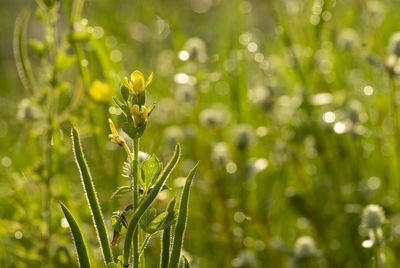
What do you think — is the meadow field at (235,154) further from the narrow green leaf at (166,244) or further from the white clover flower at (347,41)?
the narrow green leaf at (166,244)

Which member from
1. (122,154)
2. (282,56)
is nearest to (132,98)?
(122,154)

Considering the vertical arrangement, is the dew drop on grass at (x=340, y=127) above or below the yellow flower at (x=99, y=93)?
below

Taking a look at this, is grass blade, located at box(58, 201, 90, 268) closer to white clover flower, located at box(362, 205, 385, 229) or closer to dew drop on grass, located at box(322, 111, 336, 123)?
white clover flower, located at box(362, 205, 385, 229)

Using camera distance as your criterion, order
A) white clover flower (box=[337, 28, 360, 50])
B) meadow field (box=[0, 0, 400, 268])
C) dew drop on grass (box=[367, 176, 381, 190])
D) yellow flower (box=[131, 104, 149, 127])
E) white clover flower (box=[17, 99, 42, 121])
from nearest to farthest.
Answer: yellow flower (box=[131, 104, 149, 127])
meadow field (box=[0, 0, 400, 268])
white clover flower (box=[17, 99, 42, 121])
dew drop on grass (box=[367, 176, 381, 190])
white clover flower (box=[337, 28, 360, 50])

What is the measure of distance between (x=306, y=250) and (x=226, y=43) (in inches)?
25.5

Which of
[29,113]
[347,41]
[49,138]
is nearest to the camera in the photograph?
[49,138]

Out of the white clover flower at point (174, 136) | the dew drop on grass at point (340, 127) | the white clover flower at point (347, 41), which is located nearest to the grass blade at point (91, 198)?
the dew drop on grass at point (340, 127)

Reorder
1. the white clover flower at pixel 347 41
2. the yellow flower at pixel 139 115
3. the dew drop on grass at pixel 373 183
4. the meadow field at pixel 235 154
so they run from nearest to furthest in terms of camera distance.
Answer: the yellow flower at pixel 139 115 → the meadow field at pixel 235 154 → the dew drop on grass at pixel 373 183 → the white clover flower at pixel 347 41

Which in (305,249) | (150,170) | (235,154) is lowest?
(305,249)

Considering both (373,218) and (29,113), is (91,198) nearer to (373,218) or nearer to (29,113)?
(373,218)

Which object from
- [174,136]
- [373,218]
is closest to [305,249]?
[373,218]

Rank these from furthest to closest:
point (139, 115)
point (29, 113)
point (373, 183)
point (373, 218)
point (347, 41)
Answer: point (347, 41) → point (373, 183) → point (29, 113) → point (373, 218) → point (139, 115)

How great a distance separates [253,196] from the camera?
1111 mm

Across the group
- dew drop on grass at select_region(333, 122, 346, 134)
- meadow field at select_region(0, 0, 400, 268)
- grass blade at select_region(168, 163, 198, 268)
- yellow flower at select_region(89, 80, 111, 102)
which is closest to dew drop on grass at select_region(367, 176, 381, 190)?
meadow field at select_region(0, 0, 400, 268)
